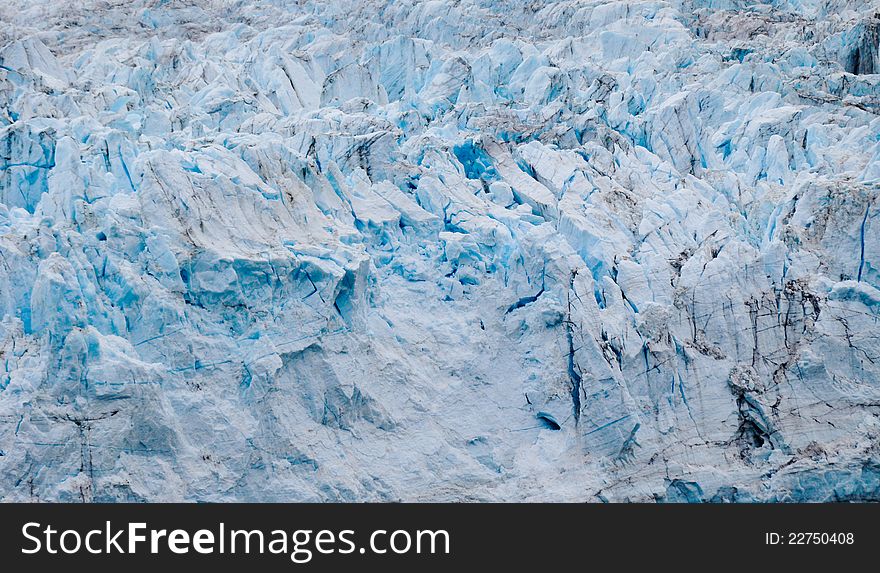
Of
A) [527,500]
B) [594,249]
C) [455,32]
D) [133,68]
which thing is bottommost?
[527,500]

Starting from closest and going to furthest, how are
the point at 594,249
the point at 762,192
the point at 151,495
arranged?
the point at 151,495 → the point at 594,249 → the point at 762,192

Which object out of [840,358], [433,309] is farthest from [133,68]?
[840,358]

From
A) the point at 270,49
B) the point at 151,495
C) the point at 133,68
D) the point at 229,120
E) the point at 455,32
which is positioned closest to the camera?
the point at 151,495

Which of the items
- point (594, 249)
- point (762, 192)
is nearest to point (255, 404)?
point (594, 249)

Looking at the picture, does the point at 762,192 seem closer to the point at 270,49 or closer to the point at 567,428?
the point at 567,428

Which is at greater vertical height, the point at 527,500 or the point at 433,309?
the point at 433,309

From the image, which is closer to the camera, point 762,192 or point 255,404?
point 255,404

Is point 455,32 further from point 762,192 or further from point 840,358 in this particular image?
point 840,358
